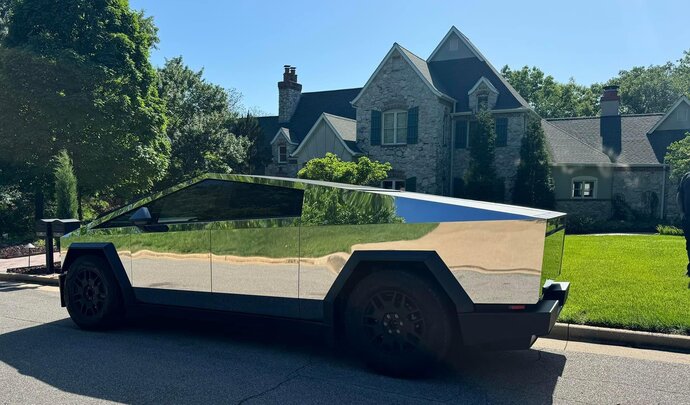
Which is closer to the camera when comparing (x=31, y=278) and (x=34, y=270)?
(x=31, y=278)

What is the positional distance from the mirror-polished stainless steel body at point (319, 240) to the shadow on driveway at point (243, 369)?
1.74ft

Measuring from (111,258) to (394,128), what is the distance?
19064 millimetres

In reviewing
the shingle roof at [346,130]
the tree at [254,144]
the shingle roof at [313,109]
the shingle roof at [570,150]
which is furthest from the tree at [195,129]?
the shingle roof at [570,150]

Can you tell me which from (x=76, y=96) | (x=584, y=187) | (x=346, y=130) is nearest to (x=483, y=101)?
(x=584, y=187)

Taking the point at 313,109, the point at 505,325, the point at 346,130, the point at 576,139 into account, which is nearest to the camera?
the point at 505,325

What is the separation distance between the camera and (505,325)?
143 inches

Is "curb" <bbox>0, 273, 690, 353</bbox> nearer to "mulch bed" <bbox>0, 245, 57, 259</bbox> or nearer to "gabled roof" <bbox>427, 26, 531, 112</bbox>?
"mulch bed" <bbox>0, 245, 57, 259</bbox>

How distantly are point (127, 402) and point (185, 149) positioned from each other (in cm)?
2465

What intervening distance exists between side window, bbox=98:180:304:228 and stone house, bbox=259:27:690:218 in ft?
58.9

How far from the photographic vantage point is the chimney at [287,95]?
31.6 meters

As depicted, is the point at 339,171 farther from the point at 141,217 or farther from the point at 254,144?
the point at 254,144

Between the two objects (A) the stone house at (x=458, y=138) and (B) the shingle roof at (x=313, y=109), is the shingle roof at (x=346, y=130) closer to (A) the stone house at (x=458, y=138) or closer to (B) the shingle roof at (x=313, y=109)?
(A) the stone house at (x=458, y=138)

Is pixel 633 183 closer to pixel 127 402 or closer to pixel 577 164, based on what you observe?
pixel 577 164

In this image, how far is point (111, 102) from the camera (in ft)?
57.0
